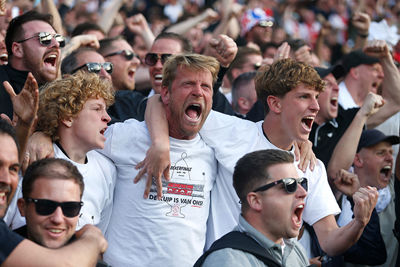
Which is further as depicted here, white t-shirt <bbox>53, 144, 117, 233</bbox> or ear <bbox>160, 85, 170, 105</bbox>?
ear <bbox>160, 85, 170, 105</bbox>

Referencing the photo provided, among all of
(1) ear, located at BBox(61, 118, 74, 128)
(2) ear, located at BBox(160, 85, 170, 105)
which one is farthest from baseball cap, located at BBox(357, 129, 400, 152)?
(1) ear, located at BBox(61, 118, 74, 128)

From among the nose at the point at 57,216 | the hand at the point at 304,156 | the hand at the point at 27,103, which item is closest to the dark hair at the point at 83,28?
the hand at the point at 304,156

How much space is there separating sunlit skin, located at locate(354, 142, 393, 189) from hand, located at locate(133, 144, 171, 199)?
2477 mm

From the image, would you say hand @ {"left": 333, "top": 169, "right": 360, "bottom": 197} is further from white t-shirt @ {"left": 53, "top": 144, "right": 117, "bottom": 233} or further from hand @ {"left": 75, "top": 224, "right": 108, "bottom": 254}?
hand @ {"left": 75, "top": 224, "right": 108, "bottom": 254}

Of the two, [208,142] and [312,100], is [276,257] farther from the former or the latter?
[312,100]

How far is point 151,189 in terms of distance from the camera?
4.73m

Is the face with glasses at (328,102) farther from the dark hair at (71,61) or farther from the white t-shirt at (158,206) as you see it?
the dark hair at (71,61)

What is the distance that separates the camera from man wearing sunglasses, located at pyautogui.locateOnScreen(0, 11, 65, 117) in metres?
5.61

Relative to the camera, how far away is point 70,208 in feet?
12.5

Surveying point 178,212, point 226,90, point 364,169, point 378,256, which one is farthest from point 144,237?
point 226,90

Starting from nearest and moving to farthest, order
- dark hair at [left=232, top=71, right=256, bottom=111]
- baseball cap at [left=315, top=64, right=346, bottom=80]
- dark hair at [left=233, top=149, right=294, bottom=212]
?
1. dark hair at [left=233, top=149, right=294, bottom=212]
2. baseball cap at [left=315, top=64, right=346, bottom=80]
3. dark hair at [left=232, top=71, right=256, bottom=111]

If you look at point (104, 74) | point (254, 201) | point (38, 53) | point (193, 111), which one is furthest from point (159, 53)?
point (254, 201)

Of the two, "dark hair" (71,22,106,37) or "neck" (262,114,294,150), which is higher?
"neck" (262,114,294,150)

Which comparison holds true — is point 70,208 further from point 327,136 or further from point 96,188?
point 327,136
